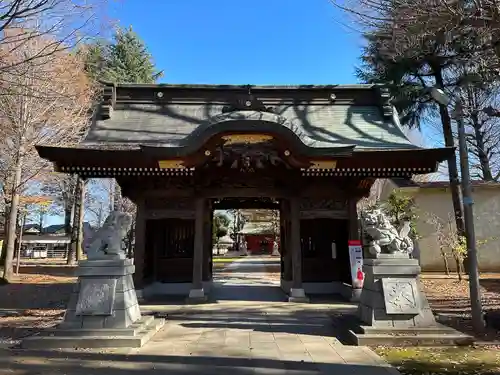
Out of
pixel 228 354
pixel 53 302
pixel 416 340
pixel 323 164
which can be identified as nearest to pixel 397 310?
pixel 416 340

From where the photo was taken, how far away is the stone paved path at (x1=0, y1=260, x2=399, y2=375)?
5.05 metres

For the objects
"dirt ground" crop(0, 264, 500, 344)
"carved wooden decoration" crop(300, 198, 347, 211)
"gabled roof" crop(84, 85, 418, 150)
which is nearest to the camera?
"dirt ground" crop(0, 264, 500, 344)

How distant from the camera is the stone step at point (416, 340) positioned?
20.4ft

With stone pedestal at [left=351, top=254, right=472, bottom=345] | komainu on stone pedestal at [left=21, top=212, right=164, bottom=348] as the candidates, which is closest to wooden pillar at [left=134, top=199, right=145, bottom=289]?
komainu on stone pedestal at [left=21, top=212, right=164, bottom=348]

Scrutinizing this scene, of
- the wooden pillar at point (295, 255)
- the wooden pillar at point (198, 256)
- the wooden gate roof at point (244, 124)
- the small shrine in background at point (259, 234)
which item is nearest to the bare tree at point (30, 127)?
the wooden gate roof at point (244, 124)

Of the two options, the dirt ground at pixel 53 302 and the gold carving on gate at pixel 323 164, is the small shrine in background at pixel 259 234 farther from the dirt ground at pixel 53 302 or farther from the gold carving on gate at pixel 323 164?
the gold carving on gate at pixel 323 164

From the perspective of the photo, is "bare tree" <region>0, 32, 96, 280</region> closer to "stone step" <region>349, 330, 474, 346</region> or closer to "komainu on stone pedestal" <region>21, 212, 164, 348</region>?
"komainu on stone pedestal" <region>21, 212, 164, 348</region>

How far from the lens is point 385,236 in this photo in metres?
7.28

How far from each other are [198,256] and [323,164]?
434 centimetres

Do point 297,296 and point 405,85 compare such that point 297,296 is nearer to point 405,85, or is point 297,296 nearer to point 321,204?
point 321,204

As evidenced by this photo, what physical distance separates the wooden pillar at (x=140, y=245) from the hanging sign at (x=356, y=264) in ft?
19.4

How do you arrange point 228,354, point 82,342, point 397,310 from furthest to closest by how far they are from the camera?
point 397,310 → point 82,342 → point 228,354

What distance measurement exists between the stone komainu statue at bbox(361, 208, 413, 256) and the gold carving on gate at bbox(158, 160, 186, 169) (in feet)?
16.1

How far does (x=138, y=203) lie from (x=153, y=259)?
2.48m
